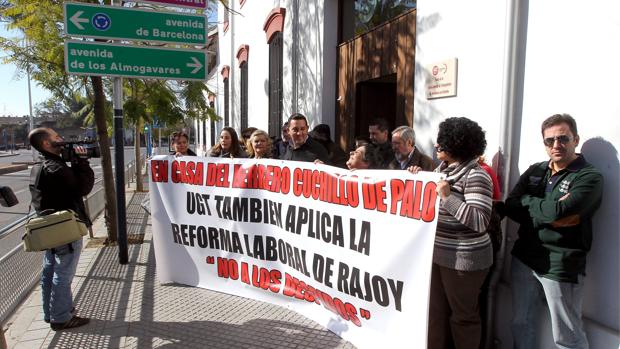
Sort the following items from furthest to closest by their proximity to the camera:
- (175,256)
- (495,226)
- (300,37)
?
1. (300,37)
2. (175,256)
3. (495,226)

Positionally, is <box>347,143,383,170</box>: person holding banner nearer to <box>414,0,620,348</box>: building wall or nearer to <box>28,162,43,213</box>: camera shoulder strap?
<box>414,0,620,348</box>: building wall

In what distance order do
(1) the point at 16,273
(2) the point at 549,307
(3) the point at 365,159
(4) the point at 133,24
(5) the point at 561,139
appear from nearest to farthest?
(5) the point at 561,139, (2) the point at 549,307, (3) the point at 365,159, (1) the point at 16,273, (4) the point at 133,24

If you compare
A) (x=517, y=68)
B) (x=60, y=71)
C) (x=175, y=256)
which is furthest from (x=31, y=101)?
(x=517, y=68)

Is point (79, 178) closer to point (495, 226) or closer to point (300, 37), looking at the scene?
point (495, 226)

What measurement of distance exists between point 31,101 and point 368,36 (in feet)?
141

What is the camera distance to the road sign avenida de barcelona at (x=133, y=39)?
5070mm

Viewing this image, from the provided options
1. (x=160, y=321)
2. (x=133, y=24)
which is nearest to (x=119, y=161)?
(x=133, y=24)

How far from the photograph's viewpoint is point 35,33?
21.3 feet

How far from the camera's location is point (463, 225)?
2.79 m

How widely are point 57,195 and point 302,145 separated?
222cm

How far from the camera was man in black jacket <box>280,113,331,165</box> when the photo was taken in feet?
15.0

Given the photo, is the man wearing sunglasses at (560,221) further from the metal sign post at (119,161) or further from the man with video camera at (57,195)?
the metal sign post at (119,161)

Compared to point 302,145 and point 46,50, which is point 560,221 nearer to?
point 302,145

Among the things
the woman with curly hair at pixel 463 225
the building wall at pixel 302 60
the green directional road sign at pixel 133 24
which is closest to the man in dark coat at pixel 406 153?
the woman with curly hair at pixel 463 225
